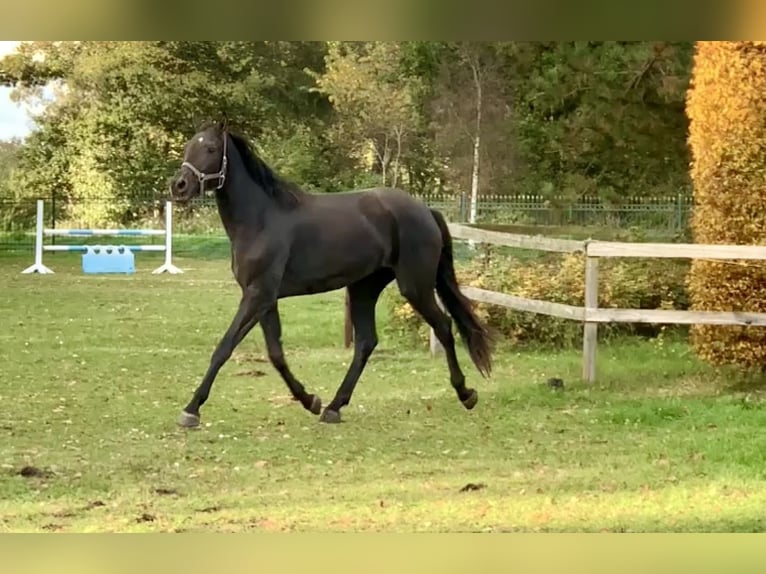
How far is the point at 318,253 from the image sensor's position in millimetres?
3803

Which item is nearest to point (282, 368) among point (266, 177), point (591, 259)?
point (266, 177)

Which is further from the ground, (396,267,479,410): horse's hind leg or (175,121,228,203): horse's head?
(175,121,228,203): horse's head

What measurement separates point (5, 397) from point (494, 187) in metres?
1.98

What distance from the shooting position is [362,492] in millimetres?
3748

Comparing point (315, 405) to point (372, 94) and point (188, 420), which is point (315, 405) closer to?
point (188, 420)

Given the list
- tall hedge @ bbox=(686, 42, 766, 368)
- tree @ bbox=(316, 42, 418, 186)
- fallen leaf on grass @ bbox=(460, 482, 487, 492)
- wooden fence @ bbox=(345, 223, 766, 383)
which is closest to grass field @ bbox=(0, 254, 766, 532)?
fallen leaf on grass @ bbox=(460, 482, 487, 492)

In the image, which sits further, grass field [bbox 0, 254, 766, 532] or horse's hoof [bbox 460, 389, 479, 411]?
horse's hoof [bbox 460, 389, 479, 411]

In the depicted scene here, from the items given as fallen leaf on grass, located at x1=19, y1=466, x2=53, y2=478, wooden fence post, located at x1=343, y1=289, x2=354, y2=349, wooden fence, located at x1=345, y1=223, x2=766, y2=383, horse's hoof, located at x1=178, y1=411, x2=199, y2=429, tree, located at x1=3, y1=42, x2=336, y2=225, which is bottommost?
fallen leaf on grass, located at x1=19, y1=466, x2=53, y2=478

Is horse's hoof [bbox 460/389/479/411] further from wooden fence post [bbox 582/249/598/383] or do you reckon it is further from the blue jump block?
the blue jump block

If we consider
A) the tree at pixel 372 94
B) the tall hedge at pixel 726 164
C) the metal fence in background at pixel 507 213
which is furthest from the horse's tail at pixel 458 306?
the tall hedge at pixel 726 164

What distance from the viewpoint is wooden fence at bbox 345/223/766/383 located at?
3.88 m

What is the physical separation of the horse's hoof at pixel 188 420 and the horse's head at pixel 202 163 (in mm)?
796

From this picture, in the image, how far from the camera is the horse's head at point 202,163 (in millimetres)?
3688
